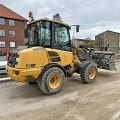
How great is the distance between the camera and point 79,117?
433 cm

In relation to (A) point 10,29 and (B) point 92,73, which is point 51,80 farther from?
(A) point 10,29

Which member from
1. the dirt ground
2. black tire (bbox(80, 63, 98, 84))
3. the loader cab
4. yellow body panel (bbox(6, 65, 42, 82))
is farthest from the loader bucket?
yellow body panel (bbox(6, 65, 42, 82))

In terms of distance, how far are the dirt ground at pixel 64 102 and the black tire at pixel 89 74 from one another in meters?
0.19

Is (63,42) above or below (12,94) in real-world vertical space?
above

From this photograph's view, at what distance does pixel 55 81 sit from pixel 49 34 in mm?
1591

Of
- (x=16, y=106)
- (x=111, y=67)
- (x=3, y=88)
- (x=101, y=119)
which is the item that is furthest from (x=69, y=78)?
(x=101, y=119)

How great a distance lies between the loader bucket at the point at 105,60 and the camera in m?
8.41

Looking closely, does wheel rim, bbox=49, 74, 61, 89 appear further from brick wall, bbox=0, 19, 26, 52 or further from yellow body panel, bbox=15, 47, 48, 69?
brick wall, bbox=0, 19, 26, 52

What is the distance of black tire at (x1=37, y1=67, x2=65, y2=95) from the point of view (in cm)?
587

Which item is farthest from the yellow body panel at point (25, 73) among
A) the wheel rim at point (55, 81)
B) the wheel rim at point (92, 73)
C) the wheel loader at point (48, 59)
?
the wheel rim at point (92, 73)

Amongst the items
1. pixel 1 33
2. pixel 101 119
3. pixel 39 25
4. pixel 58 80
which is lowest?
pixel 101 119

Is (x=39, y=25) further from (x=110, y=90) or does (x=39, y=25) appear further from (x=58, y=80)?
(x=110, y=90)

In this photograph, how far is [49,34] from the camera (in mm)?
6418

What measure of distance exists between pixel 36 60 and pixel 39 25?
1.31 meters
